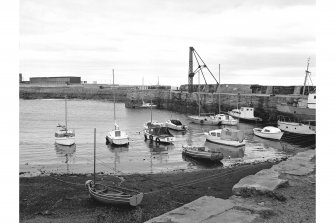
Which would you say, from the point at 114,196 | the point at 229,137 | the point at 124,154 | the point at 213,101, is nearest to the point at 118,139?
the point at 124,154

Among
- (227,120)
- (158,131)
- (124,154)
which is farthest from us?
(227,120)

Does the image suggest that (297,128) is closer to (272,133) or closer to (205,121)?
(272,133)

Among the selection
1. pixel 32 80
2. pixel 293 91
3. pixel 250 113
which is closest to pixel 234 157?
pixel 250 113

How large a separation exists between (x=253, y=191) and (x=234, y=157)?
60.0ft

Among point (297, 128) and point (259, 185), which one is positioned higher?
point (259, 185)

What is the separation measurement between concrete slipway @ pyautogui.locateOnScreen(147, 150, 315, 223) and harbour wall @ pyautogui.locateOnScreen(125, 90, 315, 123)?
37.6 meters

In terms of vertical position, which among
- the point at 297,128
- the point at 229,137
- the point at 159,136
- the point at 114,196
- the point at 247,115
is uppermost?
the point at 247,115

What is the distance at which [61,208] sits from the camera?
14805mm

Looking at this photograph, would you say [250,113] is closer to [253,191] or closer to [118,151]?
[118,151]

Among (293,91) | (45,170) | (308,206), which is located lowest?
(45,170)

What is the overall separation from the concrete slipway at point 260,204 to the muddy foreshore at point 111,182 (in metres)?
4.30

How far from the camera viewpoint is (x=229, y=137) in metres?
33.0

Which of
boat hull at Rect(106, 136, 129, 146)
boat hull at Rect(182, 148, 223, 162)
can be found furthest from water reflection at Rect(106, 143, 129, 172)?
boat hull at Rect(182, 148, 223, 162)

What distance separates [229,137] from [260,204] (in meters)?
23.6
